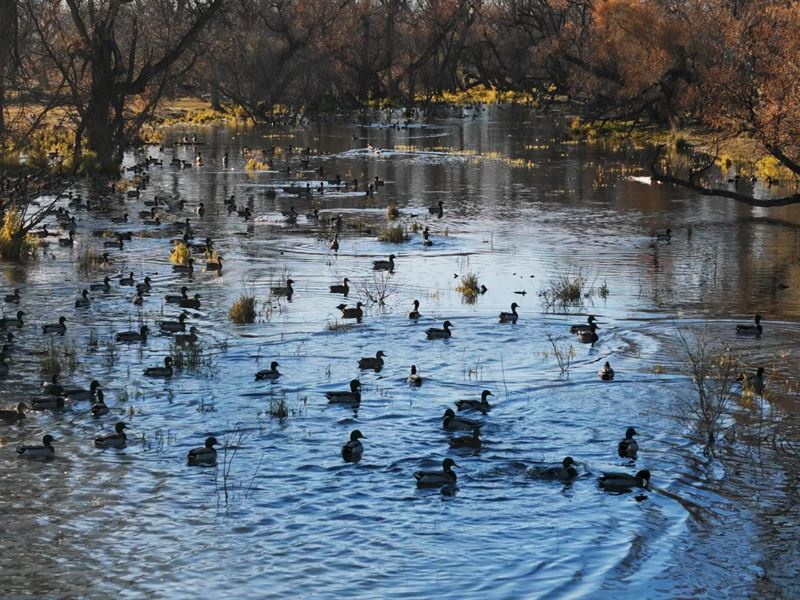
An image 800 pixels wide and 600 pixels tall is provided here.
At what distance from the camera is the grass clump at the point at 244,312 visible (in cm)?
2248

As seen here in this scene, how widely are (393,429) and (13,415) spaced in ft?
17.7

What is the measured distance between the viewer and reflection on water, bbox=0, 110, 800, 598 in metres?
12.1

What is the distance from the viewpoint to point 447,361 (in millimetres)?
19984

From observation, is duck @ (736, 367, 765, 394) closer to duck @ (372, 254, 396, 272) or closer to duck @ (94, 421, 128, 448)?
duck @ (94, 421, 128, 448)

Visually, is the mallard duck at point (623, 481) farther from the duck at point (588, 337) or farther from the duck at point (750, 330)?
the duck at point (750, 330)

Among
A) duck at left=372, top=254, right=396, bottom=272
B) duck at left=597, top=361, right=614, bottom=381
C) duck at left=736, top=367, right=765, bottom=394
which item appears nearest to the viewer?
duck at left=736, top=367, right=765, bottom=394

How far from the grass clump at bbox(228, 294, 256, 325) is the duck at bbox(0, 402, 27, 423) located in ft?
21.2

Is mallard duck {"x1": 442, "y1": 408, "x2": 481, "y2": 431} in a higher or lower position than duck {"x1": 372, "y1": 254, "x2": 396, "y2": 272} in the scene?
lower

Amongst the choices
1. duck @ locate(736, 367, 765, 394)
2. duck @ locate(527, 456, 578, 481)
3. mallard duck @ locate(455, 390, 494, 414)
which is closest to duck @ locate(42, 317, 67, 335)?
mallard duck @ locate(455, 390, 494, 414)

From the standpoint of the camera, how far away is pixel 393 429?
16.4 meters

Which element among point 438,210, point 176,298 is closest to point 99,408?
point 176,298

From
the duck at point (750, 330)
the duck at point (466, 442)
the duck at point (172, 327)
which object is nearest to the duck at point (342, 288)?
the duck at point (172, 327)

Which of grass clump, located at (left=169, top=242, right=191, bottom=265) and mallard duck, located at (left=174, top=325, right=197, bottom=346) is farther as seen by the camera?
grass clump, located at (left=169, top=242, right=191, bottom=265)

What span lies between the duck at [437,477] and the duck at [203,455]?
2.65m
